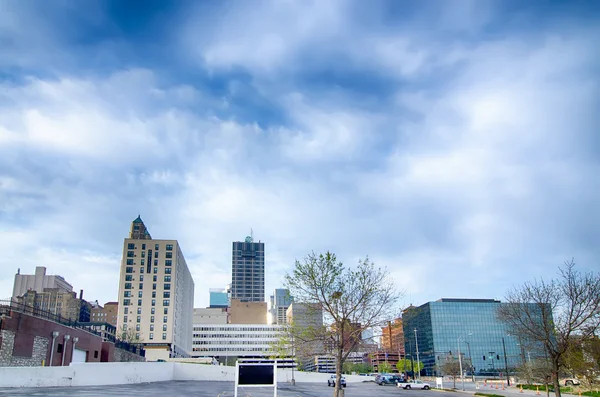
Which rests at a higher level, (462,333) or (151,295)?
(151,295)

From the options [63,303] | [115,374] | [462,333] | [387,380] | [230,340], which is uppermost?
[63,303]

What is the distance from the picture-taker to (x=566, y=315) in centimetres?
3478

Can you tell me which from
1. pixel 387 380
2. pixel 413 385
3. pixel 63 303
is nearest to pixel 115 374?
pixel 413 385

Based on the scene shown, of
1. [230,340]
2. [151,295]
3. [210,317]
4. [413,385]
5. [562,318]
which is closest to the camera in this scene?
[562,318]

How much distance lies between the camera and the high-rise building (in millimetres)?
127438

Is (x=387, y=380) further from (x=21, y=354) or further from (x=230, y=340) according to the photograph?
(x=230, y=340)

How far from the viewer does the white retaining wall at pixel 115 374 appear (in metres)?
37.1

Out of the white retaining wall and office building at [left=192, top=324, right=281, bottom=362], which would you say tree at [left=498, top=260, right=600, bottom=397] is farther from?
office building at [left=192, top=324, right=281, bottom=362]

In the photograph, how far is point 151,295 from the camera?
130 metres

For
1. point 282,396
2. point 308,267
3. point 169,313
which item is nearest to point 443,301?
point 169,313

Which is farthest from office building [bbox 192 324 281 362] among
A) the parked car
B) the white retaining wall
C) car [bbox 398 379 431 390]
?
car [bbox 398 379 431 390]

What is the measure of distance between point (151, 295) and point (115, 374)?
7898cm

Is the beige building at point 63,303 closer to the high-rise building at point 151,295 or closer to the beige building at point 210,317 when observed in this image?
the beige building at point 210,317

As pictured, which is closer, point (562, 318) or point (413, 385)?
point (562, 318)
